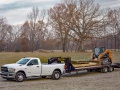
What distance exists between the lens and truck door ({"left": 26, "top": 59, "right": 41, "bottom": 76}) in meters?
19.9

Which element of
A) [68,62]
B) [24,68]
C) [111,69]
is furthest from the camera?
[111,69]

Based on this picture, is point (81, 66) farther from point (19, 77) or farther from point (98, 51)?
point (19, 77)

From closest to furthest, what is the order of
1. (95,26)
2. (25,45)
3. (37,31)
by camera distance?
(95,26) < (25,45) < (37,31)

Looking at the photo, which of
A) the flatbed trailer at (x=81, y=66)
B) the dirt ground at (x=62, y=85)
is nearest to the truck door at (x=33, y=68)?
the dirt ground at (x=62, y=85)

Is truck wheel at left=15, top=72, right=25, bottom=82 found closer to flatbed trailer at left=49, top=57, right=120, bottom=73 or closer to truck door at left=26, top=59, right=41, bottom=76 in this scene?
truck door at left=26, top=59, right=41, bottom=76

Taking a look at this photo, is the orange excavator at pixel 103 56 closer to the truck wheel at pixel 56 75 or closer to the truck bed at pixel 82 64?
the truck bed at pixel 82 64

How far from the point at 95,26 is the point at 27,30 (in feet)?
142

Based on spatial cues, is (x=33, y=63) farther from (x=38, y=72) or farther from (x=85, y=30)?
(x=85, y=30)

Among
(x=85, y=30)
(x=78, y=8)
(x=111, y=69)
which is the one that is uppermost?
(x=78, y=8)

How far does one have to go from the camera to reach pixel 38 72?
20.5 meters

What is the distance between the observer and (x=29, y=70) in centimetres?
1989

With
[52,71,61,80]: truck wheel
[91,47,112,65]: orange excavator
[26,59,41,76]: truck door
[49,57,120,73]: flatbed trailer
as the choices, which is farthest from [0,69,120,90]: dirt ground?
[91,47,112,65]: orange excavator

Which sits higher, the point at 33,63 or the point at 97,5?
the point at 97,5

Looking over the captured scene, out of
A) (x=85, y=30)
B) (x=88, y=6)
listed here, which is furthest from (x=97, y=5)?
(x=85, y=30)
